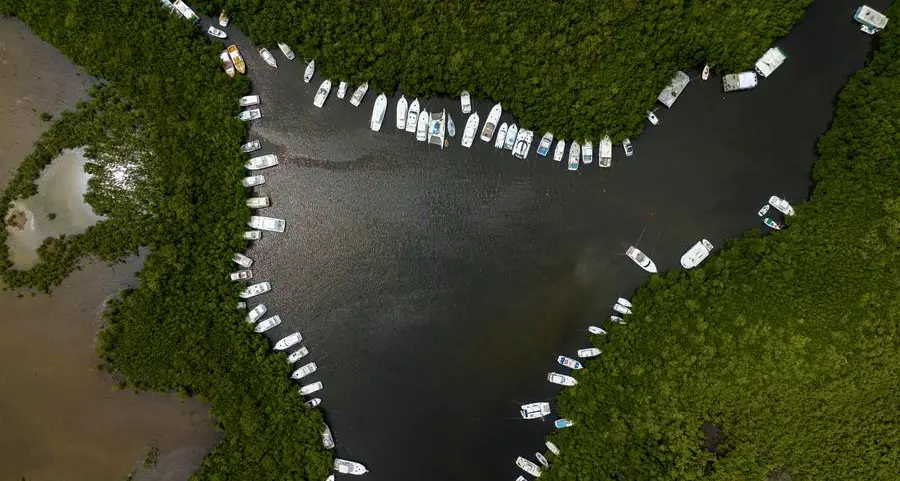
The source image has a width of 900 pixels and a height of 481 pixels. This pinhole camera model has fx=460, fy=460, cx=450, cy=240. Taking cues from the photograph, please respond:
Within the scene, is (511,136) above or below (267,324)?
above

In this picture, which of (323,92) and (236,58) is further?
(323,92)

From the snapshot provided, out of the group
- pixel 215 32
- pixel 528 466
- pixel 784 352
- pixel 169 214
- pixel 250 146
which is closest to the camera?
pixel 784 352

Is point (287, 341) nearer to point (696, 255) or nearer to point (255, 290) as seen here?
point (255, 290)

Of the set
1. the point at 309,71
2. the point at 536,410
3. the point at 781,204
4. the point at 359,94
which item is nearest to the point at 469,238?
the point at 359,94

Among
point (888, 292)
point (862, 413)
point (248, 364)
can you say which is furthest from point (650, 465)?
point (248, 364)

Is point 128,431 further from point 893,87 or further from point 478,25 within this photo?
point 893,87
